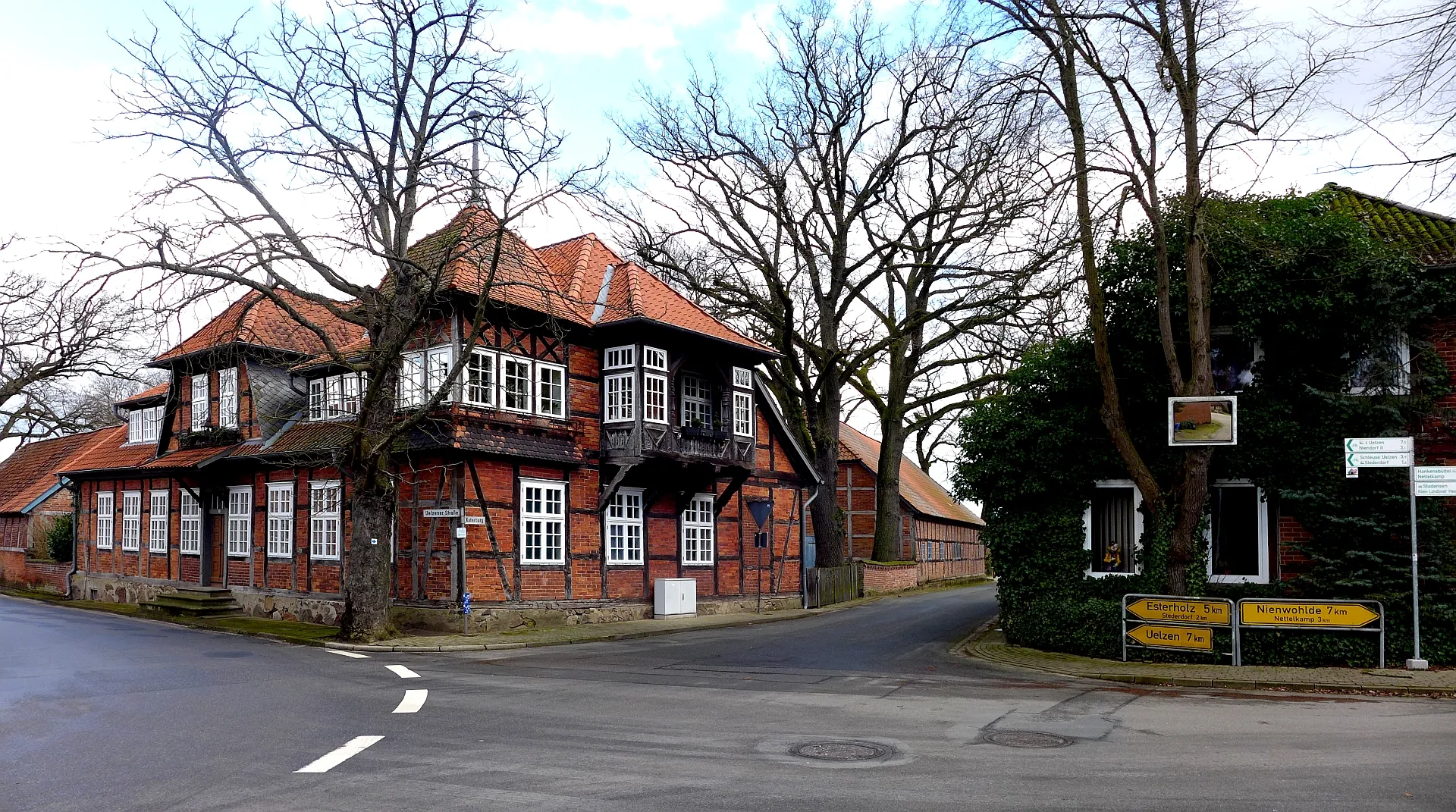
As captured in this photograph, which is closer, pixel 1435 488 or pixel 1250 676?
pixel 1250 676

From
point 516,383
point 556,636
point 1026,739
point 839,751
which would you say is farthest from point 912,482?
point 839,751

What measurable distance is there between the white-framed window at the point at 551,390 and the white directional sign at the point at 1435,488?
1636 cm

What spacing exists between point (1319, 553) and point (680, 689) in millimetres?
10248

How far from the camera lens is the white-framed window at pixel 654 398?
991 inches

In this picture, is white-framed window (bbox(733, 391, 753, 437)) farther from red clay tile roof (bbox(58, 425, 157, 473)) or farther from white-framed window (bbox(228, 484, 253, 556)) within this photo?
red clay tile roof (bbox(58, 425, 157, 473))

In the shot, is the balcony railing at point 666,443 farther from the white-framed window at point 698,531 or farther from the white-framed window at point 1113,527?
the white-framed window at point 1113,527

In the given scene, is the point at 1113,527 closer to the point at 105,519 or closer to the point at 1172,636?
the point at 1172,636

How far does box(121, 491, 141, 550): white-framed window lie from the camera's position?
3206 centimetres

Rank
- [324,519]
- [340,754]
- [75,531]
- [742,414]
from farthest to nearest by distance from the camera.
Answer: [75,531] < [742,414] < [324,519] < [340,754]

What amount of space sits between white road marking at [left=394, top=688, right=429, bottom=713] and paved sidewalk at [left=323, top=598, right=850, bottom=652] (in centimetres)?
652

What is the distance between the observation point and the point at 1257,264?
17.3 meters

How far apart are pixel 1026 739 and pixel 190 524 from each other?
26.5 metres

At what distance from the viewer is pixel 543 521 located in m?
23.8

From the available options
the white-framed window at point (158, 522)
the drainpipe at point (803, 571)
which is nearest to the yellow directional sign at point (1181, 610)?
the drainpipe at point (803, 571)
